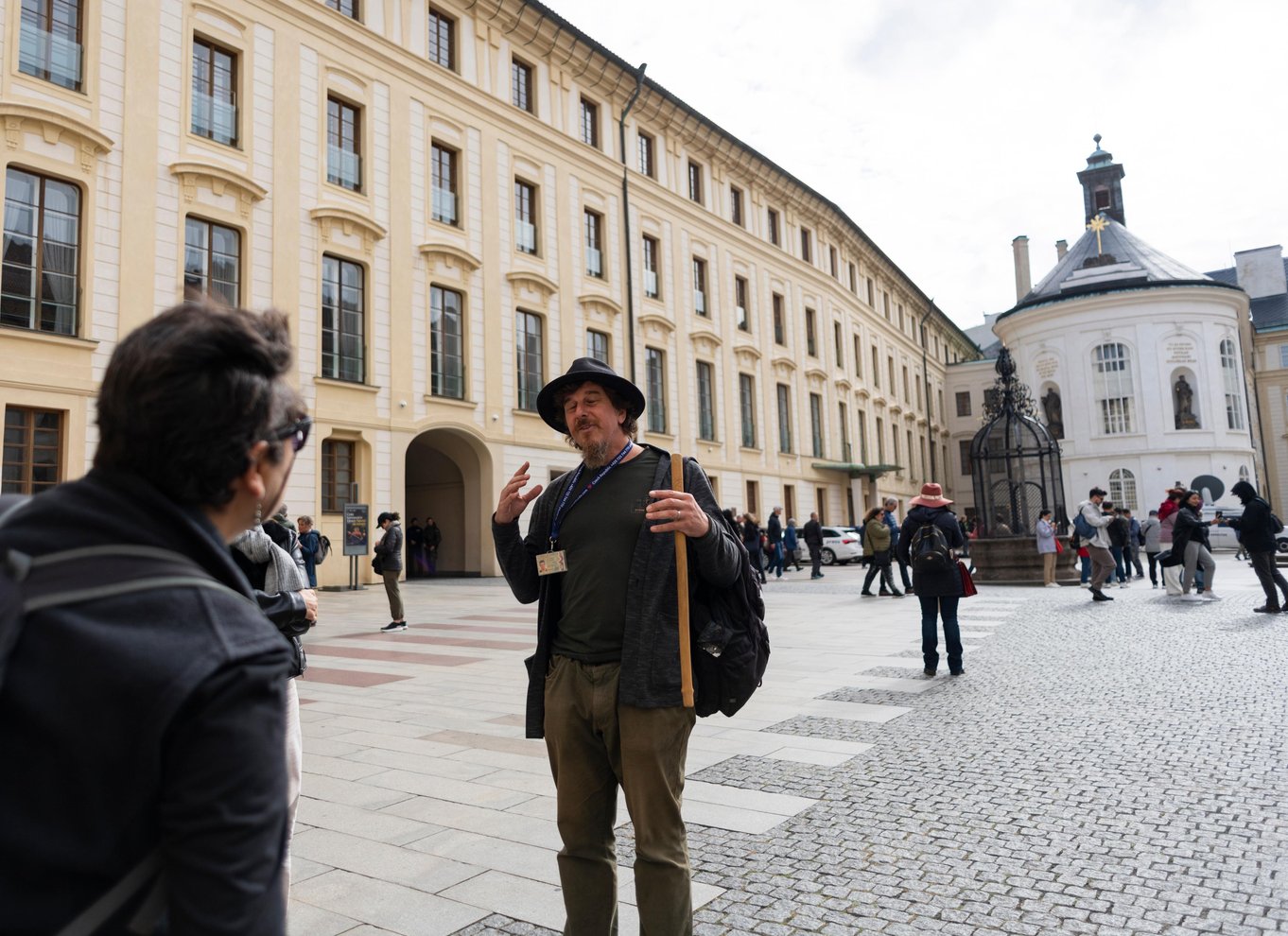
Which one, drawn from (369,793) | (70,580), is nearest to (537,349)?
(369,793)

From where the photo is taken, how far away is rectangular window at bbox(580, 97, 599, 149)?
92.4 ft

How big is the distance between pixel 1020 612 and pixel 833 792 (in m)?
10.00

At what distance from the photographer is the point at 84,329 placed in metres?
16.1

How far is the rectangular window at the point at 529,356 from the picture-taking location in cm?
2480

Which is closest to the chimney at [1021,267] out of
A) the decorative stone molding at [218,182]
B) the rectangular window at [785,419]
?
the rectangular window at [785,419]

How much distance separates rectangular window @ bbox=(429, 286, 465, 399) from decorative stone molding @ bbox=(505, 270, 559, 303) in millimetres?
1885

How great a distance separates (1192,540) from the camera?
14.5m

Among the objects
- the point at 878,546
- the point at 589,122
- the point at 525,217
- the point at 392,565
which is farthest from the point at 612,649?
the point at 589,122

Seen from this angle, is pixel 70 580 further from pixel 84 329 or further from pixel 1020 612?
pixel 84 329

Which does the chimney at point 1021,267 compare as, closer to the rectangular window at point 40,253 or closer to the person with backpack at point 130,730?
the rectangular window at point 40,253

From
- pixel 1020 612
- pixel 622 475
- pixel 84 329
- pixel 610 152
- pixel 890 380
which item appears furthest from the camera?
pixel 890 380

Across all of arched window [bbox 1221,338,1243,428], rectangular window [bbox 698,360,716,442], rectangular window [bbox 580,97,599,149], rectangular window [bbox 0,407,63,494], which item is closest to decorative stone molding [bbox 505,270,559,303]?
rectangular window [bbox 580,97,599,149]

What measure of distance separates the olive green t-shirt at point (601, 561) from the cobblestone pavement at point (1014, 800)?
1125 mm

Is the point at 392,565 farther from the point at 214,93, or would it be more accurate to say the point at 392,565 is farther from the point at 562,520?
the point at 214,93
